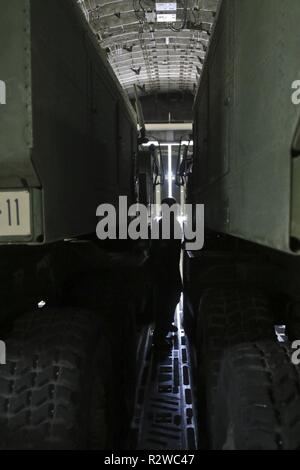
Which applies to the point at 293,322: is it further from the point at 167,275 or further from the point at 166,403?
the point at 167,275

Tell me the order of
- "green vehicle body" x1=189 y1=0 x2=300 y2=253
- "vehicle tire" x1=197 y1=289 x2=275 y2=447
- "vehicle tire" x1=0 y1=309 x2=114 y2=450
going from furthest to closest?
"vehicle tire" x1=197 y1=289 x2=275 y2=447 → "vehicle tire" x1=0 y1=309 x2=114 y2=450 → "green vehicle body" x1=189 y1=0 x2=300 y2=253

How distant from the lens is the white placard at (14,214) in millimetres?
1801

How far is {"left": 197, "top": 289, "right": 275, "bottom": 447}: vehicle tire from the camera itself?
8.47ft

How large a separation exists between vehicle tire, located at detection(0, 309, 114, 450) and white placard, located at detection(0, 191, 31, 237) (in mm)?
702

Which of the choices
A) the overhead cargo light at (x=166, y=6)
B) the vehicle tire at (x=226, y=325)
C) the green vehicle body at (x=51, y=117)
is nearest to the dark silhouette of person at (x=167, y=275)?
the green vehicle body at (x=51, y=117)

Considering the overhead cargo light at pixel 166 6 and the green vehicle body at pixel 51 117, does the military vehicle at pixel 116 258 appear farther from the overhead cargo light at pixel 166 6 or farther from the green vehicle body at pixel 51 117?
the overhead cargo light at pixel 166 6

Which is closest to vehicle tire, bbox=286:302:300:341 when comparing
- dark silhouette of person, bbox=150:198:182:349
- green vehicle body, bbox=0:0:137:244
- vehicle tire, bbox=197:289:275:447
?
vehicle tire, bbox=197:289:275:447

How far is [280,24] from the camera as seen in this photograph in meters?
1.50

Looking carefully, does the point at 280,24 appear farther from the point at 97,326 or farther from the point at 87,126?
the point at 97,326

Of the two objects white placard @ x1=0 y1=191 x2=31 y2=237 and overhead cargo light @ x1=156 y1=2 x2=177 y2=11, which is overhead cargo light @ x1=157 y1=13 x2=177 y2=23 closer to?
overhead cargo light @ x1=156 y1=2 x2=177 y2=11

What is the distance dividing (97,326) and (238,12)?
1.74 m

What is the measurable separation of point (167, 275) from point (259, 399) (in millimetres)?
4224

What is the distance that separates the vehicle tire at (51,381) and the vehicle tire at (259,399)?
A: 2.12ft

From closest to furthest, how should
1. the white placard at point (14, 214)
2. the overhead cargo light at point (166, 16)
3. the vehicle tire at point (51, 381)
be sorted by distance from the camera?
the white placard at point (14, 214) → the vehicle tire at point (51, 381) → the overhead cargo light at point (166, 16)
